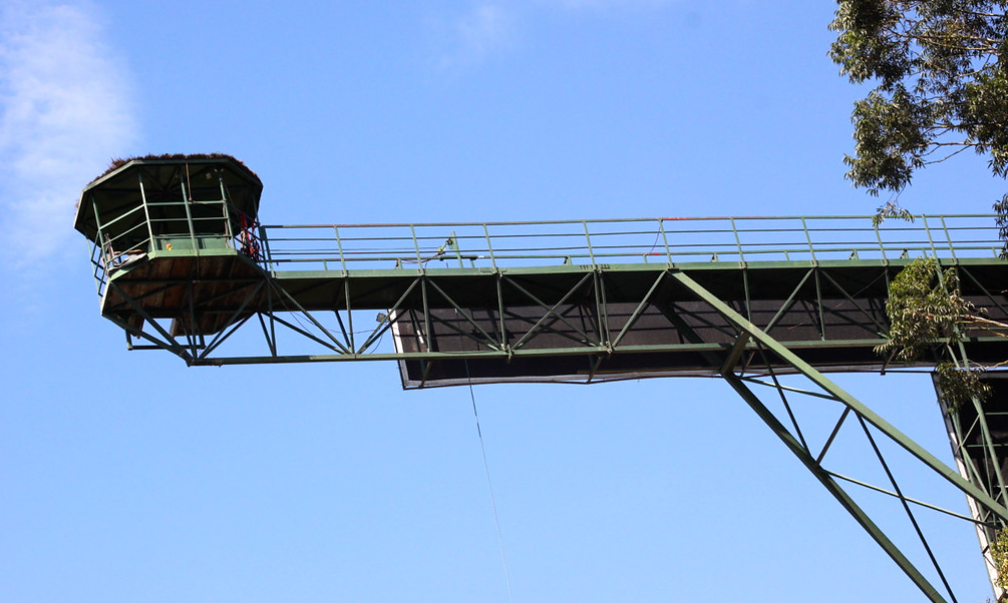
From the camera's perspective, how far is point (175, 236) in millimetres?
24203

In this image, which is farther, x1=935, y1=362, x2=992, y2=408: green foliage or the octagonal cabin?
x1=935, y1=362, x2=992, y2=408: green foliage

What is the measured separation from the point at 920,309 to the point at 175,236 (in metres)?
15.7

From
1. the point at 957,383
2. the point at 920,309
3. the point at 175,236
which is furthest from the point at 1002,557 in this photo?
the point at 175,236

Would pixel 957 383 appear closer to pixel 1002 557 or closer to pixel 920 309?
pixel 920 309

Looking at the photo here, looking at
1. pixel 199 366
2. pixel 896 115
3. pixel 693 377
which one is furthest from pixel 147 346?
pixel 896 115

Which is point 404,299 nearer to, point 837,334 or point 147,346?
point 147,346

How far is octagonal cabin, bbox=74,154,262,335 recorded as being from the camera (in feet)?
80.3

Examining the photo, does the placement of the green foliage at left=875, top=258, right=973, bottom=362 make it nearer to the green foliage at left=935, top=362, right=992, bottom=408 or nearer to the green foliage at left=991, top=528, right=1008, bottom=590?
the green foliage at left=935, top=362, right=992, bottom=408

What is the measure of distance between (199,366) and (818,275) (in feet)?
46.0

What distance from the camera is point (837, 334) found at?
1142 inches

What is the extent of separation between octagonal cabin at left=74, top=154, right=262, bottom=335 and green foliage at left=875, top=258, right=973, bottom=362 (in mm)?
13757

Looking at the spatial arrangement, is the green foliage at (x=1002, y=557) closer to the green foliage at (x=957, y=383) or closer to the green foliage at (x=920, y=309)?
the green foliage at (x=957, y=383)

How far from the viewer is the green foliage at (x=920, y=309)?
26188 mm

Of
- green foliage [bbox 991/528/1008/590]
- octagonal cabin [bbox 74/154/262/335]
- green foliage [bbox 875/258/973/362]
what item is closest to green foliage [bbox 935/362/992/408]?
green foliage [bbox 875/258/973/362]
